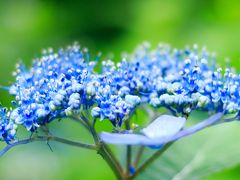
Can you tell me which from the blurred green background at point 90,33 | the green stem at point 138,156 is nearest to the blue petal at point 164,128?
the green stem at point 138,156

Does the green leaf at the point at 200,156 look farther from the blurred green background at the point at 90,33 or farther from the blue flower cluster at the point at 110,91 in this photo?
the blurred green background at the point at 90,33

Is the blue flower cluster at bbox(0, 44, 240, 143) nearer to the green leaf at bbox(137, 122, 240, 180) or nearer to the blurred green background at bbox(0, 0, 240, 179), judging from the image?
the green leaf at bbox(137, 122, 240, 180)

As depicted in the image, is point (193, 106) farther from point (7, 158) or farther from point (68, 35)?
point (68, 35)

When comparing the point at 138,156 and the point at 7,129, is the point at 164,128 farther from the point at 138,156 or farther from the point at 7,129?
the point at 138,156

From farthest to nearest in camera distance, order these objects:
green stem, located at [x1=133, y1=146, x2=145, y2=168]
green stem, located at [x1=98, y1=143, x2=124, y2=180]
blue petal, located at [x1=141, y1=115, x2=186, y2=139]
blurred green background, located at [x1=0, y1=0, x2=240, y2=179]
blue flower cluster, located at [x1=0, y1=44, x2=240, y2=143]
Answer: blurred green background, located at [x1=0, y1=0, x2=240, y2=179]
green stem, located at [x1=133, y1=146, x2=145, y2=168]
green stem, located at [x1=98, y1=143, x2=124, y2=180]
blue flower cluster, located at [x1=0, y1=44, x2=240, y2=143]
blue petal, located at [x1=141, y1=115, x2=186, y2=139]

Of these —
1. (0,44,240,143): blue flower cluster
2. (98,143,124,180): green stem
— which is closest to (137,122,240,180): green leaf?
(98,143,124,180): green stem

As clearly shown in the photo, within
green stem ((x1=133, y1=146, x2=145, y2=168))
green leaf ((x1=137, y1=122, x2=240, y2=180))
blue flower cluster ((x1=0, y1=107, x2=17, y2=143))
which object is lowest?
green leaf ((x1=137, y1=122, x2=240, y2=180))

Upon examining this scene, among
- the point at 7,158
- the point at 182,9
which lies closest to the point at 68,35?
the point at 182,9
